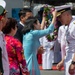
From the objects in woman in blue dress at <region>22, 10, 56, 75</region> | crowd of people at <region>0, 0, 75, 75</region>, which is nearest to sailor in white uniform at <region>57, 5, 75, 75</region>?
crowd of people at <region>0, 0, 75, 75</region>

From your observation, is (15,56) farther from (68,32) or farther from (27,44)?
(27,44)

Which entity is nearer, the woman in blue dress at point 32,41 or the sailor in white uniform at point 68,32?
the sailor in white uniform at point 68,32

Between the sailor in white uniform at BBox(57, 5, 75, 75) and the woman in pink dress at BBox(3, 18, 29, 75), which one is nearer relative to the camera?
the woman in pink dress at BBox(3, 18, 29, 75)

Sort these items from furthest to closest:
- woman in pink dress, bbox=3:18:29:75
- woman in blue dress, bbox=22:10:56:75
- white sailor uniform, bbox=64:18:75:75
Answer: woman in blue dress, bbox=22:10:56:75 < white sailor uniform, bbox=64:18:75:75 < woman in pink dress, bbox=3:18:29:75

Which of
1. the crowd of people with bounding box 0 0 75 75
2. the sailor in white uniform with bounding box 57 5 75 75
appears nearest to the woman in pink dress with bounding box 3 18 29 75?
the crowd of people with bounding box 0 0 75 75

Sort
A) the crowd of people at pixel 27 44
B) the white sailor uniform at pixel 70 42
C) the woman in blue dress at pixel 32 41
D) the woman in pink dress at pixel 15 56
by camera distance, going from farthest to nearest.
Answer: the woman in blue dress at pixel 32 41, the white sailor uniform at pixel 70 42, the woman in pink dress at pixel 15 56, the crowd of people at pixel 27 44

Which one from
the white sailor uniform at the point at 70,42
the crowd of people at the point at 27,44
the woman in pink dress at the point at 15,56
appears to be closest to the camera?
the crowd of people at the point at 27,44

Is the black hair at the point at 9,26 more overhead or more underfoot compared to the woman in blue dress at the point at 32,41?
more overhead

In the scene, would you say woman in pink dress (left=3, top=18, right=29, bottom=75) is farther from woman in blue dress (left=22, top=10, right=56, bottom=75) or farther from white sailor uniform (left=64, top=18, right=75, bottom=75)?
woman in blue dress (left=22, top=10, right=56, bottom=75)

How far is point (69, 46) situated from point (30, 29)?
101 cm

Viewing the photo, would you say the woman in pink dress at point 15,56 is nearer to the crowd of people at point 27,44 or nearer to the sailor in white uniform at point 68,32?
the crowd of people at point 27,44

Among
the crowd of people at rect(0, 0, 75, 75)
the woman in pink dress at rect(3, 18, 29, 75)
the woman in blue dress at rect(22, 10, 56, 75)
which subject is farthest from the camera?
the woman in blue dress at rect(22, 10, 56, 75)

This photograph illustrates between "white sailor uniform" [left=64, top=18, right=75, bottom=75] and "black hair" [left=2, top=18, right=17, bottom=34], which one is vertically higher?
"black hair" [left=2, top=18, right=17, bottom=34]

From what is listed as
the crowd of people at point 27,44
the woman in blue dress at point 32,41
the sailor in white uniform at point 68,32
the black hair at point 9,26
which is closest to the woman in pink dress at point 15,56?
the crowd of people at point 27,44
